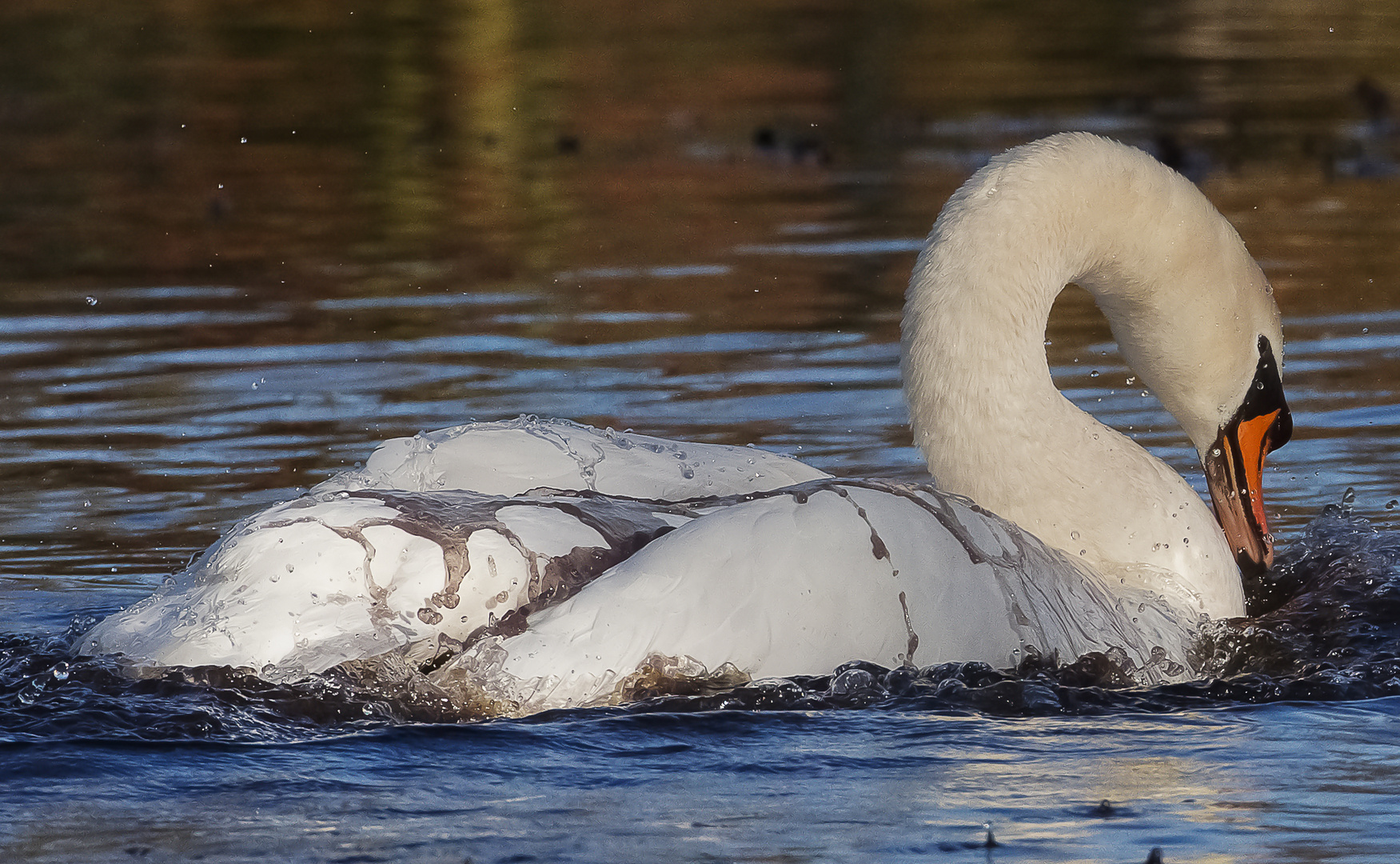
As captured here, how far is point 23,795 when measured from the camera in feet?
13.8

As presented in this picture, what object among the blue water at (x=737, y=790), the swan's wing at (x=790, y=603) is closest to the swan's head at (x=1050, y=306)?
the swan's wing at (x=790, y=603)

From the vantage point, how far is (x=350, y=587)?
14.3 ft

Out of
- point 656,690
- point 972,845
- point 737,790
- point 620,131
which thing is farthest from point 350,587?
point 620,131

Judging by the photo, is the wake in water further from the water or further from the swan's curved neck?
the swan's curved neck

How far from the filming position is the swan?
14.4ft

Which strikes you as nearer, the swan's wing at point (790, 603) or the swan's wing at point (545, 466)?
the swan's wing at point (790, 603)

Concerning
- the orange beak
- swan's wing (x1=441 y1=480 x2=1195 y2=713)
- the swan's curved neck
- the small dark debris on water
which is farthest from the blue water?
the orange beak

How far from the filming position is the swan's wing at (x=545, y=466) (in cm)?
518

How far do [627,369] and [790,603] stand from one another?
4450 millimetres

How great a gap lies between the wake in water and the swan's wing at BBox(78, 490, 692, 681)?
61mm

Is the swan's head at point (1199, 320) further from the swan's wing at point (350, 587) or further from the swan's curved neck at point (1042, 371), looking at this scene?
the swan's wing at point (350, 587)

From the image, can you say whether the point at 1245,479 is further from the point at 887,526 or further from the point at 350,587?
the point at 350,587

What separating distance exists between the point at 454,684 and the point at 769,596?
68cm

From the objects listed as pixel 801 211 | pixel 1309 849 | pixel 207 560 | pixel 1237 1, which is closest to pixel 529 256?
pixel 801 211
